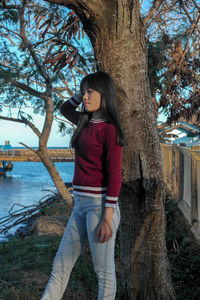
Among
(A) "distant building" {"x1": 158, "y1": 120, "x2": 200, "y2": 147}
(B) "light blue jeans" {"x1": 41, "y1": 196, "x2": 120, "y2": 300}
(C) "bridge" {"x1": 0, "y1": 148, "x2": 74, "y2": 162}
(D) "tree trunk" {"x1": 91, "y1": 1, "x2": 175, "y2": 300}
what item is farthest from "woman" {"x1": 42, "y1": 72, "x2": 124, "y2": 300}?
(C) "bridge" {"x1": 0, "y1": 148, "x2": 74, "y2": 162}

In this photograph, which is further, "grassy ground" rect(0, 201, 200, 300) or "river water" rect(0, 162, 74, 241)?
"river water" rect(0, 162, 74, 241)

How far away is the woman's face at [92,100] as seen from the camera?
7.79 feet

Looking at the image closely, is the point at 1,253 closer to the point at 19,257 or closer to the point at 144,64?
the point at 19,257

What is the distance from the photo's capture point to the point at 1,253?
5406mm

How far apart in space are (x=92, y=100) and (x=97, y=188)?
0.62 metres

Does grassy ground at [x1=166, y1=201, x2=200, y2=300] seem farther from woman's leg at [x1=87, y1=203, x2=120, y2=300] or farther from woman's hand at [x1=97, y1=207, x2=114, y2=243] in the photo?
woman's hand at [x1=97, y1=207, x2=114, y2=243]

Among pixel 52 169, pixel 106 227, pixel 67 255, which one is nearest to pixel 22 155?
pixel 52 169

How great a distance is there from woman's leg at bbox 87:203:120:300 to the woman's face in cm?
71

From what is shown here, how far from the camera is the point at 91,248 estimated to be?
232cm

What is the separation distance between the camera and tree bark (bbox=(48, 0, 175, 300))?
9.16 ft

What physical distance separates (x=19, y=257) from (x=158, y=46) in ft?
23.4

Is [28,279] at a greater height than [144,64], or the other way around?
[144,64]

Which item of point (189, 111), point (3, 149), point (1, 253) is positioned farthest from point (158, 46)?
point (3, 149)

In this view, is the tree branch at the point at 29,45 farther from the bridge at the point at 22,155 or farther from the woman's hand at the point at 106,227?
the bridge at the point at 22,155
